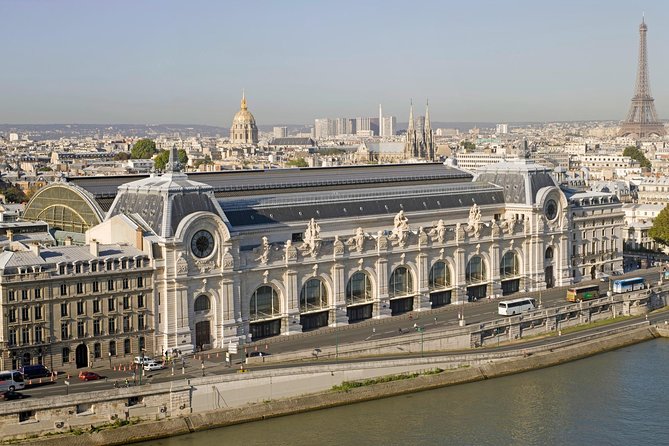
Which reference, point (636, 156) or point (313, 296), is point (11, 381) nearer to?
point (313, 296)

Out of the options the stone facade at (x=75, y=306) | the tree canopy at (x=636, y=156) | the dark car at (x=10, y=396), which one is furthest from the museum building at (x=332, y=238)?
the tree canopy at (x=636, y=156)

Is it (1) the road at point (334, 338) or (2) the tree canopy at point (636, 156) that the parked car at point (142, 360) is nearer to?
(1) the road at point (334, 338)

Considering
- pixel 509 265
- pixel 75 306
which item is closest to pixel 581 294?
pixel 509 265

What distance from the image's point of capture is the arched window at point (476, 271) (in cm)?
6962

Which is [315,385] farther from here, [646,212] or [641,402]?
[646,212]

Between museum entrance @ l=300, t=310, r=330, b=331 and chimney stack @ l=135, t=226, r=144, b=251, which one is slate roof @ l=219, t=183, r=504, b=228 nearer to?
museum entrance @ l=300, t=310, r=330, b=331

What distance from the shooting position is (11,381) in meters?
47.0

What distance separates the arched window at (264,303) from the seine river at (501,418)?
951 centimetres

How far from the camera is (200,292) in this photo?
183 ft

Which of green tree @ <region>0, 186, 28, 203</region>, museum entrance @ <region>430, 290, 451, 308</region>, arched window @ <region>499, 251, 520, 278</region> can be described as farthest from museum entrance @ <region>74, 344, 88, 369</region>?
green tree @ <region>0, 186, 28, 203</region>

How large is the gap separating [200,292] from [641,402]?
21615mm

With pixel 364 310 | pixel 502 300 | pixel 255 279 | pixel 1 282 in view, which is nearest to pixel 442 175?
pixel 502 300

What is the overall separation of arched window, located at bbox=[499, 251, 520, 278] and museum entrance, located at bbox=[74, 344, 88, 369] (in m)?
29.5

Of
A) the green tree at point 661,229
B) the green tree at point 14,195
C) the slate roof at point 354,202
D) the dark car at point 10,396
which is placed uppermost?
the slate roof at point 354,202
